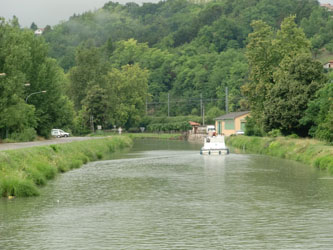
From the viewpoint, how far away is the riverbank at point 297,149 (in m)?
46.6

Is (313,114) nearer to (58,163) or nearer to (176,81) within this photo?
(58,163)

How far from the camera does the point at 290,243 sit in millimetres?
20547

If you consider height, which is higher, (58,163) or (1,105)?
(1,105)

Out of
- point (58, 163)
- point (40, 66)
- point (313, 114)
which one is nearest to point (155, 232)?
point (58, 163)

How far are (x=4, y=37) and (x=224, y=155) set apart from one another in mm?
29804

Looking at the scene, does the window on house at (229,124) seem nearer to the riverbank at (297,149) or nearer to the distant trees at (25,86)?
the riverbank at (297,149)

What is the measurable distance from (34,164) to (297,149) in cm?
2742

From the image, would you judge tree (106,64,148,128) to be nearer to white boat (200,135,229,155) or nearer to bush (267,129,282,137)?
white boat (200,135,229,155)

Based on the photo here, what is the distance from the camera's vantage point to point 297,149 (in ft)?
188

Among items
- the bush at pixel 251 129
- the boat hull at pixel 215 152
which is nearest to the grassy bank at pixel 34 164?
the boat hull at pixel 215 152

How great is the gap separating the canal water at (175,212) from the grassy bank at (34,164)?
856mm

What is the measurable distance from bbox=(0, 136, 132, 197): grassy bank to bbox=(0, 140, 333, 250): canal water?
856mm

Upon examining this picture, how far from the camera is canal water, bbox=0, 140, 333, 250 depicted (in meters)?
21.2

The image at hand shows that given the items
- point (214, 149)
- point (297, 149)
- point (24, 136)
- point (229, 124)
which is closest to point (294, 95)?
point (297, 149)
